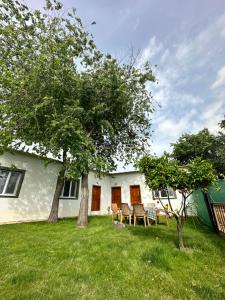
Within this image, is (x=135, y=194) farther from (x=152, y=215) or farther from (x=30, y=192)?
(x=30, y=192)

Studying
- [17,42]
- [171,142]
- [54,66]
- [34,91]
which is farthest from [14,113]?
[171,142]

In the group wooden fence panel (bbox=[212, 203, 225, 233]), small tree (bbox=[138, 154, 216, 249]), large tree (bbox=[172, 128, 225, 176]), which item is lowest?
wooden fence panel (bbox=[212, 203, 225, 233])

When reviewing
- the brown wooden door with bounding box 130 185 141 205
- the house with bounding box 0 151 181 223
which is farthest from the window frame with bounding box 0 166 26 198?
the brown wooden door with bounding box 130 185 141 205

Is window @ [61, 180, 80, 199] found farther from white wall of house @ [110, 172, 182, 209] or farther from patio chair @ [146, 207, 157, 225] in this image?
patio chair @ [146, 207, 157, 225]

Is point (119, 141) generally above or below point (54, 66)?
below

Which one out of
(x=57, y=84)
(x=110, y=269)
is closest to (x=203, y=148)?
(x=57, y=84)

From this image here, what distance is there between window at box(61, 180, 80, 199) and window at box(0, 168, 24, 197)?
315 centimetres

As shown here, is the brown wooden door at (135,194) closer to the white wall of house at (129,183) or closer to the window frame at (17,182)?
the white wall of house at (129,183)

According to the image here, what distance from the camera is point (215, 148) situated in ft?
69.9

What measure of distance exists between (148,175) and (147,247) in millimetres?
2021

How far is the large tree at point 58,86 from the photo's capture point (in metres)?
6.72

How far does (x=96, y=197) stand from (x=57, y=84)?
9995 millimetres

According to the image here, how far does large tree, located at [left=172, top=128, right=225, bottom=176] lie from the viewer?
20.4 metres

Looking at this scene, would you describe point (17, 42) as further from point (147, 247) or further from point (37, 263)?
point (147, 247)
